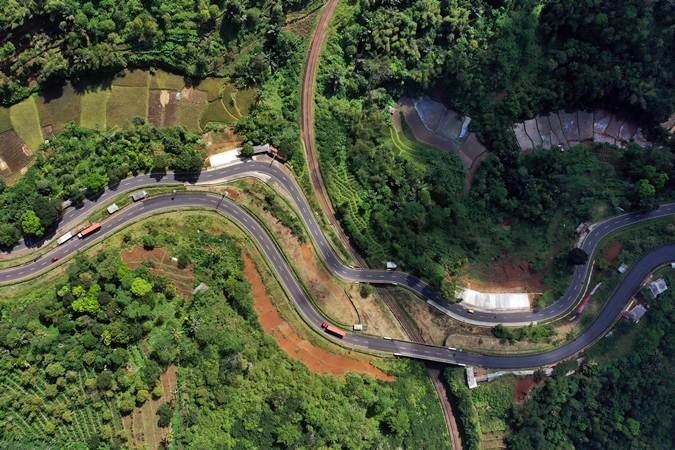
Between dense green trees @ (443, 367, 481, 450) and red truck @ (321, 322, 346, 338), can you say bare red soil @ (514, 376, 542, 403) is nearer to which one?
dense green trees @ (443, 367, 481, 450)

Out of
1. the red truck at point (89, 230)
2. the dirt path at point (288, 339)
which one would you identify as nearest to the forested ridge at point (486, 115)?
the dirt path at point (288, 339)

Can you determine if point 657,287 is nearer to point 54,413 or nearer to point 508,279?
point 508,279

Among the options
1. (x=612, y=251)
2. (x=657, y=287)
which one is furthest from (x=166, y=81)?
(x=657, y=287)

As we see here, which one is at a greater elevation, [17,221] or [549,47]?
[549,47]

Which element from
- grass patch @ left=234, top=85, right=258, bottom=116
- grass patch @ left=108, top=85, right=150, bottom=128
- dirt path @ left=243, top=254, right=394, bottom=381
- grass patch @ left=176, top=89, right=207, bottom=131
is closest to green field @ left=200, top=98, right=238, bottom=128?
grass patch @ left=176, top=89, right=207, bottom=131

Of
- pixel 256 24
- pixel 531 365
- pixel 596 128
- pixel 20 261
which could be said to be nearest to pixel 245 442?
pixel 20 261

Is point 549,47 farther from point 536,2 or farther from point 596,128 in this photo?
point 596,128
